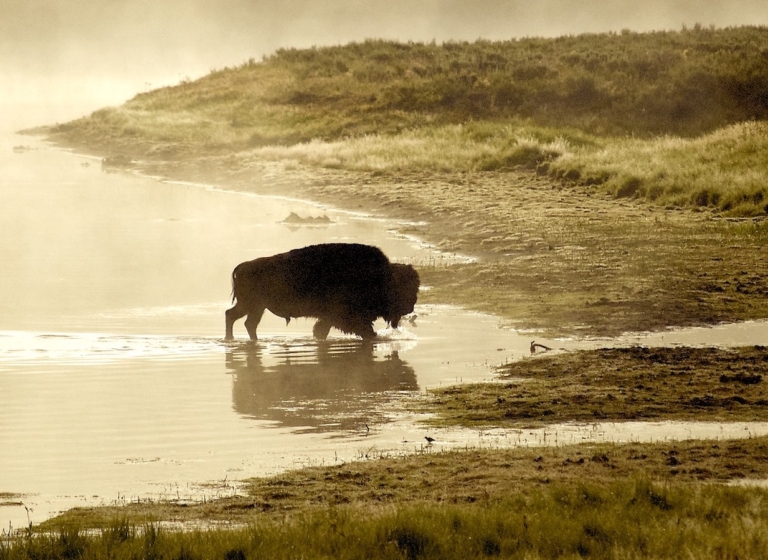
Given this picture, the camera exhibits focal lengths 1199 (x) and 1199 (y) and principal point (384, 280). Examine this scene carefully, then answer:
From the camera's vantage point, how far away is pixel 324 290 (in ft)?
54.9

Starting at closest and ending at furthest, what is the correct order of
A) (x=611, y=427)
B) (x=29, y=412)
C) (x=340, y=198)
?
(x=611, y=427) < (x=29, y=412) < (x=340, y=198)

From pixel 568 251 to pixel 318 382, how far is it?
10.1 m

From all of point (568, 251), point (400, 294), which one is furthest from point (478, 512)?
point (568, 251)

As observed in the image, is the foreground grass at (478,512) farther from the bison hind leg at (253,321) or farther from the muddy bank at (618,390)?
the bison hind leg at (253,321)

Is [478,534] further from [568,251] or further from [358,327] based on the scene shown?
[568,251]

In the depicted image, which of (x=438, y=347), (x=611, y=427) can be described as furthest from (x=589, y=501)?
(x=438, y=347)

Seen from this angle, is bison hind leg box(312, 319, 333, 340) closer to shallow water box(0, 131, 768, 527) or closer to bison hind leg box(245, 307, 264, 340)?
shallow water box(0, 131, 768, 527)

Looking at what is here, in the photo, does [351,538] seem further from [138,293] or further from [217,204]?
[217,204]

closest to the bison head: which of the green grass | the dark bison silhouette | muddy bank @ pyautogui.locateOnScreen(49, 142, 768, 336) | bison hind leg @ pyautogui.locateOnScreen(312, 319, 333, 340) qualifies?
the dark bison silhouette

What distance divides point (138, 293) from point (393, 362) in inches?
277

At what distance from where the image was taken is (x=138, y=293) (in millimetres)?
20406

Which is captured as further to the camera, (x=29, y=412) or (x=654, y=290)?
(x=654, y=290)

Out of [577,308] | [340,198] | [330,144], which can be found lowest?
[577,308]

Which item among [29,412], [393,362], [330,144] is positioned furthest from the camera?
[330,144]
